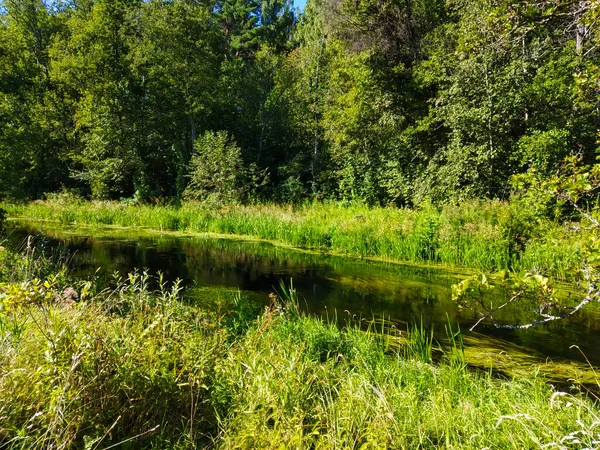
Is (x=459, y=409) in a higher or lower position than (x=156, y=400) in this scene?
lower

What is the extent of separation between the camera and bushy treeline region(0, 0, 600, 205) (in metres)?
14.1

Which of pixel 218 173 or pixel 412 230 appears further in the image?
pixel 218 173

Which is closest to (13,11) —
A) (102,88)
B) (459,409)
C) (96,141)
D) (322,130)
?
(102,88)

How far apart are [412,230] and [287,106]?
54.2ft

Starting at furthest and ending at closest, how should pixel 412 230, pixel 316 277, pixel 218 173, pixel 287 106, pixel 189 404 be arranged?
pixel 287 106 < pixel 218 173 < pixel 412 230 < pixel 316 277 < pixel 189 404

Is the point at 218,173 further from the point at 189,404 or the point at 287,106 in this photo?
the point at 189,404

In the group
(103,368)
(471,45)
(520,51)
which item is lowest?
(103,368)

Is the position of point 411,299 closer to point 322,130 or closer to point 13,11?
point 322,130

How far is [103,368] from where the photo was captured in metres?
2.29

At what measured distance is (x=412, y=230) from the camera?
1097 cm

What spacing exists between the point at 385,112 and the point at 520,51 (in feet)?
18.7

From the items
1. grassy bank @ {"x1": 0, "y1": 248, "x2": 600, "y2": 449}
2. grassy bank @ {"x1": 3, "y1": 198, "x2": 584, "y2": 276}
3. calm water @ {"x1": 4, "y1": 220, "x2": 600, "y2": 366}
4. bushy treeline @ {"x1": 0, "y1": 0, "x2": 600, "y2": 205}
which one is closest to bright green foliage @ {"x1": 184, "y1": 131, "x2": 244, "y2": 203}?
bushy treeline @ {"x1": 0, "y1": 0, "x2": 600, "y2": 205}

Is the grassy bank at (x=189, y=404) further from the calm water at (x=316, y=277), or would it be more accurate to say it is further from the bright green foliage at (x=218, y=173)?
the bright green foliage at (x=218, y=173)

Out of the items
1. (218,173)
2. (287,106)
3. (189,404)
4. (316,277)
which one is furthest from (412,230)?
(287,106)
